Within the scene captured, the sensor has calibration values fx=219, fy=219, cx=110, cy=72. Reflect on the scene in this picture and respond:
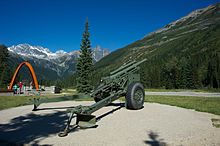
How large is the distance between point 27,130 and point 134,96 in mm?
5197

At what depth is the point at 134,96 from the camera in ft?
33.9

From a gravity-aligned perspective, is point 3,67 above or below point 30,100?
above

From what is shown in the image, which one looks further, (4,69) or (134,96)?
(4,69)

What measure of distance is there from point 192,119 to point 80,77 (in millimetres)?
19834

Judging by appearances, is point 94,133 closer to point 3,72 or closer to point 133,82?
point 133,82

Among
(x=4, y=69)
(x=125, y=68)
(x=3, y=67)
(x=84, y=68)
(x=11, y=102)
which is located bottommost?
(x=11, y=102)

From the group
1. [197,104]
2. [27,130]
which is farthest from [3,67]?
[27,130]

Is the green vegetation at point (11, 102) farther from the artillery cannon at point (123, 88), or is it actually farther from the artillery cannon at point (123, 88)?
the artillery cannon at point (123, 88)

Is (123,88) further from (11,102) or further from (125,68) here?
(11,102)

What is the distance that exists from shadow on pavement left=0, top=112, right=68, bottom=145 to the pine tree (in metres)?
17.8

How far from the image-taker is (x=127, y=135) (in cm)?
607

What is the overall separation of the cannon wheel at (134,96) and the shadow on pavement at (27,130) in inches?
131

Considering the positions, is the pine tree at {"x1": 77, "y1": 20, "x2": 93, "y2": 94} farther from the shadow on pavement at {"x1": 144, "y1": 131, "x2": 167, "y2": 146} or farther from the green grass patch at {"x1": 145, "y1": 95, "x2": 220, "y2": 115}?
the shadow on pavement at {"x1": 144, "y1": 131, "x2": 167, "y2": 146}

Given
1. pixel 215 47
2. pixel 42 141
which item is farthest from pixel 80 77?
pixel 215 47
